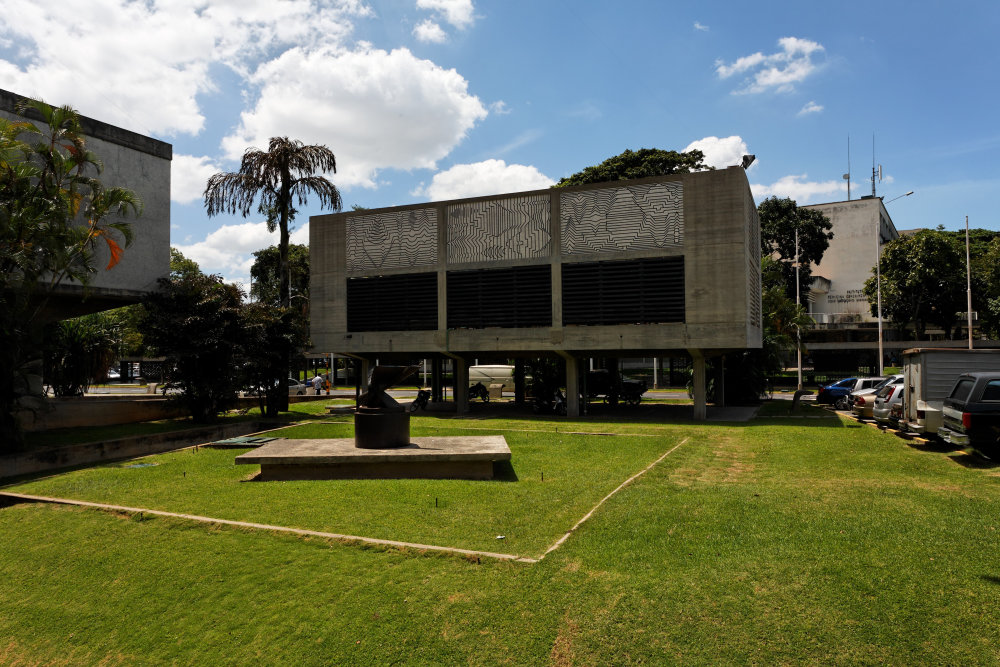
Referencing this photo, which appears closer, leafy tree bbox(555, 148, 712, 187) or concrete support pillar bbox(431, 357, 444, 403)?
concrete support pillar bbox(431, 357, 444, 403)

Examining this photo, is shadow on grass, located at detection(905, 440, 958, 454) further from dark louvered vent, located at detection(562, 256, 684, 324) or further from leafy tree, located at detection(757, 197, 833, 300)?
leafy tree, located at detection(757, 197, 833, 300)

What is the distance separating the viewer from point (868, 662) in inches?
188

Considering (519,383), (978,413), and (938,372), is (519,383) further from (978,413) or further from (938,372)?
(978,413)

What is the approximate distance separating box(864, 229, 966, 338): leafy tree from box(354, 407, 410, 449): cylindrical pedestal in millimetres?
46950

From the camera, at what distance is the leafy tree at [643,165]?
137ft

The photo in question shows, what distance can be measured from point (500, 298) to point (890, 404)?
14490 millimetres

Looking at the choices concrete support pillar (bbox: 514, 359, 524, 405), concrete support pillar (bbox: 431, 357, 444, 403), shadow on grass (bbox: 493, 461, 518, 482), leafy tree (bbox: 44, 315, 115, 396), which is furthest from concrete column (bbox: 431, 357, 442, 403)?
shadow on grass (bbox: 493, 461, 518, 482)

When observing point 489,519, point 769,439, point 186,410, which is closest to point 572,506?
point 489,519

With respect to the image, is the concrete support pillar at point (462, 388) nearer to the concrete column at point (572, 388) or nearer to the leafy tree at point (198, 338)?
the concrete column at point (572, 388)

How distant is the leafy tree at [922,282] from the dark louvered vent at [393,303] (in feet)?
125

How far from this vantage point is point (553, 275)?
25.3m

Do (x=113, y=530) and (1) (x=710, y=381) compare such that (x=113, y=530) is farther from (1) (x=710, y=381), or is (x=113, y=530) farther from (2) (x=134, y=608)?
(1) (x=710, y=381)

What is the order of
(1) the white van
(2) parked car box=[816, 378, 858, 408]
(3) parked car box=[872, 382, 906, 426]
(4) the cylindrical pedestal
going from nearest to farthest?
(4) the cylindrical pedestal < (3) parked car box=[872, 382, 906, 426] < (2) parked car box=[816, 378, 858, 408] < (1) the white van

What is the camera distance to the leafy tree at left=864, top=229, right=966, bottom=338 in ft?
156
